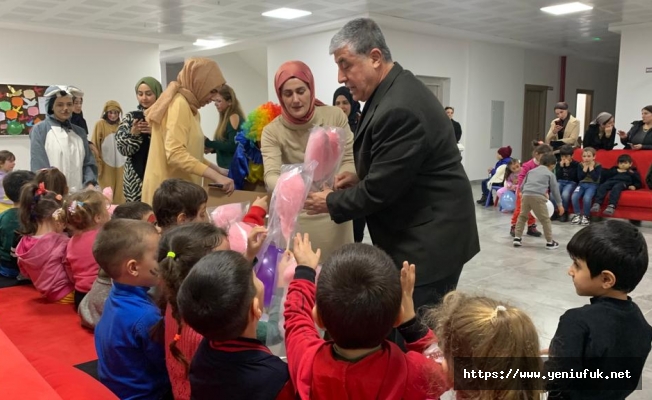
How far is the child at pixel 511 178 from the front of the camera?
7.47 m

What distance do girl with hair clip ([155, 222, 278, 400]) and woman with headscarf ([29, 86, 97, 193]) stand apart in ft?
7.96

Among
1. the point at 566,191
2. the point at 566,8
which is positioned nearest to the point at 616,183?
the point at 566,191

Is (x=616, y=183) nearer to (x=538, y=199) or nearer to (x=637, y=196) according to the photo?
(x=637, y=196)

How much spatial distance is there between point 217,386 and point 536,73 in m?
12.3

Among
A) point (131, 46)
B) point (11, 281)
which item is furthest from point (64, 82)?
point (11, 281)

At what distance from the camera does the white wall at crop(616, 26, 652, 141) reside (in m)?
8.72

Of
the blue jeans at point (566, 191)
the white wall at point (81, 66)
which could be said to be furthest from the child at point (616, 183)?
the white wall at point (81, 66)

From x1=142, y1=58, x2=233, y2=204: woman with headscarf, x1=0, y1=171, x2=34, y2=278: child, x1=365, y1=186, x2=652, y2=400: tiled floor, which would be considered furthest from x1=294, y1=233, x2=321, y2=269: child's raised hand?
x1=0, y1=171, x2=34, y2=278: child

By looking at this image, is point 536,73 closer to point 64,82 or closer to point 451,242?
point 64,82

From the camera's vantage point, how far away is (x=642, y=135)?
23.7 ft

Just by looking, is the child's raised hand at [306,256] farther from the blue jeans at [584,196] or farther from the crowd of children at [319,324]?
the blue jeans at [584,196]

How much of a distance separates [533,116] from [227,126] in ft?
33.8

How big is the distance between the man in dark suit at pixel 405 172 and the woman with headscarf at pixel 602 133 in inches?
267

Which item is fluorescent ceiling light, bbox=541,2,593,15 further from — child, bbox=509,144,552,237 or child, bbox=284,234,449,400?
child, bbox=284,234,449,400
